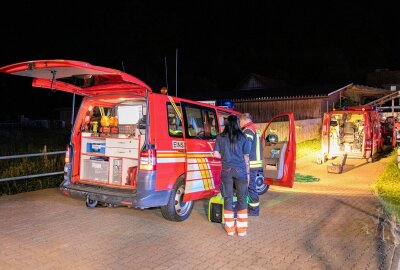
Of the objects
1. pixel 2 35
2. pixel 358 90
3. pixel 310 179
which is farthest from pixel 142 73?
pixel 310 179

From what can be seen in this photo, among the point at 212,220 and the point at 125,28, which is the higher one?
the point at 125,28

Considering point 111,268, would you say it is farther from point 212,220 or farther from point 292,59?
point 292,59

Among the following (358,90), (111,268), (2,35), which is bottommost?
(111,268)

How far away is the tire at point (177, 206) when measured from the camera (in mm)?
6432

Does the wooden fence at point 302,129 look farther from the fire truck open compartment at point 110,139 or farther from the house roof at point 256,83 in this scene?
the house roof at point 256,83

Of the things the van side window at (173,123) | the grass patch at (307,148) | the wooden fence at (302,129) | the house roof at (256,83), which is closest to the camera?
the van side window at (173,123)

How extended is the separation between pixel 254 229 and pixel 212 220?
0.76 metres

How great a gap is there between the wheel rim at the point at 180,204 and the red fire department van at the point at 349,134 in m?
8.38

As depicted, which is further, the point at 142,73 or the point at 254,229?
the point at 142,73

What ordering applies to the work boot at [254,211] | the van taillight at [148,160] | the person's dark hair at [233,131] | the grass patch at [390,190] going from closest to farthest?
the van taillight at [148,160] < the person's dark hair at [233,131] < the work boot at [254,211] < the grass patch at [390,190]

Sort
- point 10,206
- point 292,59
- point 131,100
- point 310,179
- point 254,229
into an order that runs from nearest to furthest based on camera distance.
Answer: point 254,229, point 131,100, point 10,206, point 310,179, point 292,59

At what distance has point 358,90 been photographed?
3034 centimetres

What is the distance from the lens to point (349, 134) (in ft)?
47.3

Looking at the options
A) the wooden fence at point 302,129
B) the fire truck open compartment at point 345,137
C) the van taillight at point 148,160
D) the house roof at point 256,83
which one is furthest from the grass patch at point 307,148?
the house roof at point 256,83
